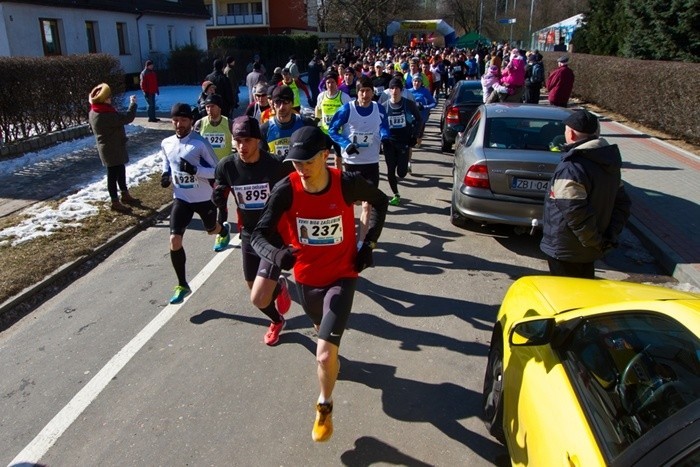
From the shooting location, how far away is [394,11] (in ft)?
168

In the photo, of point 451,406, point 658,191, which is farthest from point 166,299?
point 658,191

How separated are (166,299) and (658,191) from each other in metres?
7.99

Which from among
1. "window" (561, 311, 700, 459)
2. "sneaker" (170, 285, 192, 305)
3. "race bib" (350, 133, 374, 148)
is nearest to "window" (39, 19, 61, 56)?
"race bib" (350, 133, 374, 148)

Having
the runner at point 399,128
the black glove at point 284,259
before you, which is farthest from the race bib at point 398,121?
the black glove at point 284,259

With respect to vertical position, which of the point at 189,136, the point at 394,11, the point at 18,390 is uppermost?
the point at 394,11

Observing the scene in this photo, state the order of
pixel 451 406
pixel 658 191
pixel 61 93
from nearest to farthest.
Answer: pixel 451 406 < pixel 658 191 < pixel 61 93

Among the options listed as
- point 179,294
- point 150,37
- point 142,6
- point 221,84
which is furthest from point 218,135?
point 150,37

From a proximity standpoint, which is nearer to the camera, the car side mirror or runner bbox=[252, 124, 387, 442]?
the car side mirror

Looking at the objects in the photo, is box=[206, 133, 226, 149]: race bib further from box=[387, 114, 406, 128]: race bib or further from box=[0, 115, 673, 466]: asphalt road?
box=[387, 114, 406, 128]: race bib

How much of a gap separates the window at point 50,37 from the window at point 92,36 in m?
2.07

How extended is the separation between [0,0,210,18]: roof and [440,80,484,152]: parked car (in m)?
17.2

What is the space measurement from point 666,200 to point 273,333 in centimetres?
701

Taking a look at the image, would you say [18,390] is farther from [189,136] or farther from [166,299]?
[189,136]

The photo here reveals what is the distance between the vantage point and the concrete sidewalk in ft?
21.6
